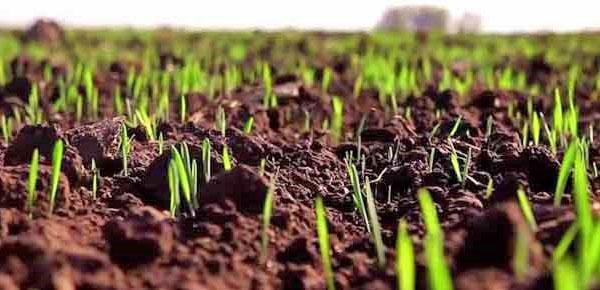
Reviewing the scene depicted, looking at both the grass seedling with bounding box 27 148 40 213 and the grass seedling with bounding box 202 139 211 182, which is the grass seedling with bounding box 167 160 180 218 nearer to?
the grass seedling with bounding box 202 139 211 182

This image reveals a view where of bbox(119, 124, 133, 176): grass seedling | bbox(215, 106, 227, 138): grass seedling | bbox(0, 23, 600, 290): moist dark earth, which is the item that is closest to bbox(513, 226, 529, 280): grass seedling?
bbox(0, 23, 600, 290): moist dark earth

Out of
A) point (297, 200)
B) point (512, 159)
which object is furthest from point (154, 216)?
point (512, 159)

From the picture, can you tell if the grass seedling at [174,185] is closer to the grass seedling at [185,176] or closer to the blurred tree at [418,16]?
the grass seedling at [185,176]

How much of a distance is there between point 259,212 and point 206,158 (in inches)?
13.0

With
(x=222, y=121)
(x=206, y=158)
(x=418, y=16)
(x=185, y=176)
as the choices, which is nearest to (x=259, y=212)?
(x=185, y=176)

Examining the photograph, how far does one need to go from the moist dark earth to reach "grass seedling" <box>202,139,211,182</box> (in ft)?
0.11

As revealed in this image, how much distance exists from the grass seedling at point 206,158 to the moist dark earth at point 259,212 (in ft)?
0.11

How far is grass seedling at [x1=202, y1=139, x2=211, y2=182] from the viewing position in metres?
1.60

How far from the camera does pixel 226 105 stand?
121 inches

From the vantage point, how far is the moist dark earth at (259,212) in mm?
1074

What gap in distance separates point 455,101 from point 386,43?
5802 mm

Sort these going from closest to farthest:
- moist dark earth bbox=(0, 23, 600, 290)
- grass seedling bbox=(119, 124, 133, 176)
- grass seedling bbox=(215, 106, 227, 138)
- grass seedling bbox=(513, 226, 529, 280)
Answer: grass seedling bbox=(513, 226, 529, 280) → moist dark earth bbox=(0, 23, 600, 290) → grass seedling bbox=(119, 124, 133, 176) → grass seedling bbox=(215, 106, 227, 138)

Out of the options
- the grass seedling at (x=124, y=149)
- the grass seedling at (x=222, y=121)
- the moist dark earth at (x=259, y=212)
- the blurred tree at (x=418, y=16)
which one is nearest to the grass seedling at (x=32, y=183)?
the moist dark earth at (x=259, y=212)

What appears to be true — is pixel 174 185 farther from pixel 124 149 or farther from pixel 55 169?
pixel 124 149
